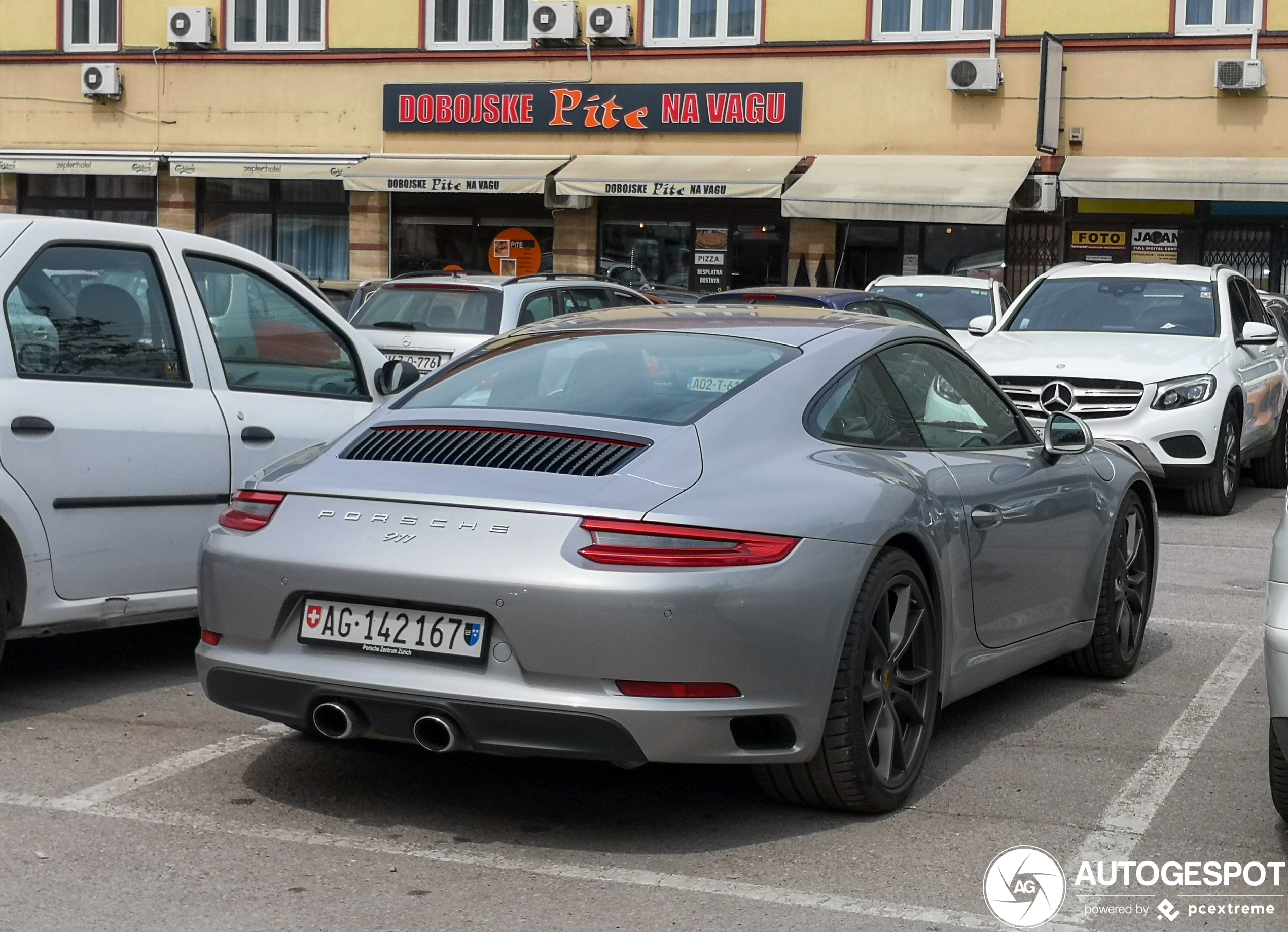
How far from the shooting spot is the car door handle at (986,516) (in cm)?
521

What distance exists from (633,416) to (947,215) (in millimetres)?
19262

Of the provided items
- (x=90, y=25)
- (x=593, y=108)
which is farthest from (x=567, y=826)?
(x=90, y=25)

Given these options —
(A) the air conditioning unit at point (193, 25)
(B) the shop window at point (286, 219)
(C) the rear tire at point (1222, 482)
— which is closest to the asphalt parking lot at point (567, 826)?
(C) the rear tire at point (1222, 482)

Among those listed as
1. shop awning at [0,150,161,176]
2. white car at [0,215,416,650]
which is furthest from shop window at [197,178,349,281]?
white car at [0,215,416,650]

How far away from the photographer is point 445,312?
1309 cm

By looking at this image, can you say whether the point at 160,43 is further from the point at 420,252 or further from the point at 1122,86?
the point at 1122,86

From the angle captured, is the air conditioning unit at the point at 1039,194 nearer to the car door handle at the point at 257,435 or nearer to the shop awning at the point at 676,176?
the shop awning at the point at 676,176

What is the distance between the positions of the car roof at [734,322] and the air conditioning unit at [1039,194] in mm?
18610

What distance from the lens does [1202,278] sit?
1290cm

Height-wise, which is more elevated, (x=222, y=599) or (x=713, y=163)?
(x=713, y=163)

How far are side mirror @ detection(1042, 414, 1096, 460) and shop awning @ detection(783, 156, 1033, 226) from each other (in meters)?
17.4

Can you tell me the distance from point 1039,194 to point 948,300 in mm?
7910

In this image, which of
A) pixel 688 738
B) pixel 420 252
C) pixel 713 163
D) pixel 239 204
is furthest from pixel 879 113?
pixel 688 738

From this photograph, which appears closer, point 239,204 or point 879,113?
point 879,113
